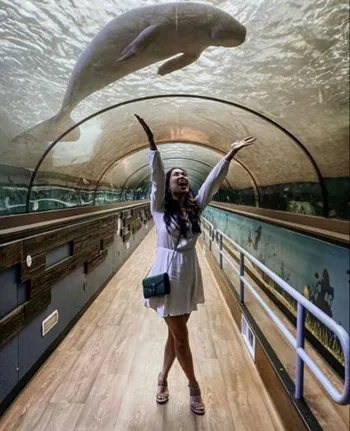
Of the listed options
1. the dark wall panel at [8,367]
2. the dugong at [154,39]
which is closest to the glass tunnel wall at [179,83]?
the dugong at [154,39]

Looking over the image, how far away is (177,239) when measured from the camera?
90.6 inches

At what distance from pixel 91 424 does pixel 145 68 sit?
9.16 feet

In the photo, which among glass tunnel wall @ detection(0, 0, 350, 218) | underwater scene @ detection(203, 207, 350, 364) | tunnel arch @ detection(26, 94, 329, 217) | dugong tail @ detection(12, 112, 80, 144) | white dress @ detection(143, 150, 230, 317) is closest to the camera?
glass tunnel wall @ detection(0, 0, 350, 218)

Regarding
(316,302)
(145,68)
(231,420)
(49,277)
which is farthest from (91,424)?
(145,68)

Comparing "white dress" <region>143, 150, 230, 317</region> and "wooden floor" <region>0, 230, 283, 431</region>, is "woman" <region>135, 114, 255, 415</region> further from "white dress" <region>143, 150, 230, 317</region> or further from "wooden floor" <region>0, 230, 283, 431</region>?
"wooden floor" <region>0, 230, 283, 431</region>

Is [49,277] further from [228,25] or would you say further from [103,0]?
[228,25]

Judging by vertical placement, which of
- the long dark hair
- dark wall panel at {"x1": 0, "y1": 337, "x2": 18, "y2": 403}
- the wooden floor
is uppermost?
the long dark hair

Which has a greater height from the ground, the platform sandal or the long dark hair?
the long dark hair

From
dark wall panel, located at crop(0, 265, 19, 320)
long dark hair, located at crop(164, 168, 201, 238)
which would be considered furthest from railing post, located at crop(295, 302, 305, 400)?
dark wall panel, located at crop(0, 265, 19, 320)

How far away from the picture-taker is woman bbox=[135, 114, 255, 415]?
2.28m

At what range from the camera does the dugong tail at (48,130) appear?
10.4ft

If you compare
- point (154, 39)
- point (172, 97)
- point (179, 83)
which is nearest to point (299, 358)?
point (154, 39)

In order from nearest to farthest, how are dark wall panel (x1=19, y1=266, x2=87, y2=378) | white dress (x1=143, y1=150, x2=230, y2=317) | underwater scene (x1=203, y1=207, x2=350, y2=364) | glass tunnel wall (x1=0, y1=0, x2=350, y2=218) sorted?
1. glass tunnel wall (x1=0, y1=0, x2=350, y2=218)
2. white dress (x1=143, y1=150, x2=230, y2=317)
3. underwater scene (x1=203, y1=207, x2=350, y2=364)
4. dark wall panel (x1=19, y1=266, x2=87, y2=378)

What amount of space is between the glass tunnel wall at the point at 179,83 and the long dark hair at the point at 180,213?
1.03 meters
